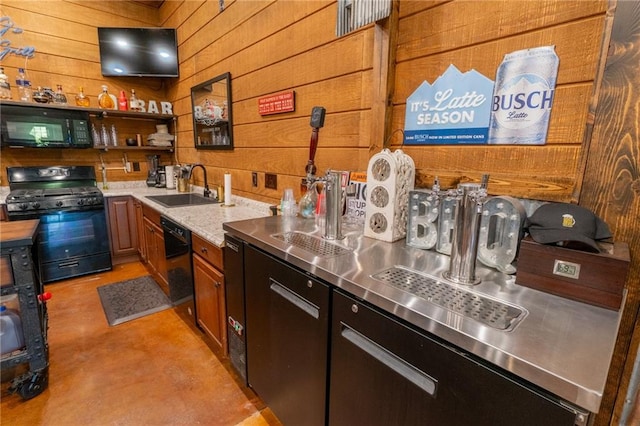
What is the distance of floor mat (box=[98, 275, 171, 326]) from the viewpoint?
95.3 inches

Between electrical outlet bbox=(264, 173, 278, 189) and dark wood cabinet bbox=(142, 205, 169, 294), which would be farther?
dark wood cabinet bbox=(142, 205, 169, 294)

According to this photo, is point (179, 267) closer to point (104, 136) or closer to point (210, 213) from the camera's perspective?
point (210, 213)

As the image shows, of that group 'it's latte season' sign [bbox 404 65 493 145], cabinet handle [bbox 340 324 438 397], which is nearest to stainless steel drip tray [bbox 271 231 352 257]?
cabinet handle [bbox 340 324 438 397]

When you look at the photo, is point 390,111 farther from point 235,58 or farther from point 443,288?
point 235,58

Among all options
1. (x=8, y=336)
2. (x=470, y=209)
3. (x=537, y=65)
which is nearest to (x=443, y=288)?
(x=470, y=209)

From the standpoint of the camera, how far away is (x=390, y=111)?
1.47m

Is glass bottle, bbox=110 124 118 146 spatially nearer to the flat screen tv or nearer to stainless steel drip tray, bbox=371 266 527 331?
the flat screen tv

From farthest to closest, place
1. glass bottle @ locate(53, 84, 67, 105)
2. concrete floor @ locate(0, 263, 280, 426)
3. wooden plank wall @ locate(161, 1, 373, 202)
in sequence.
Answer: glass bottle @ locate(53, 84, 67, 105) → wooden plank wall @ locate(161, 1, 373, 202) → concrete floor @ locate(0, 263, 280, 426)

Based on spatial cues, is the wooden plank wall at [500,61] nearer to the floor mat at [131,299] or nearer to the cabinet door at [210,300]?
the cabinet door at [210,300]

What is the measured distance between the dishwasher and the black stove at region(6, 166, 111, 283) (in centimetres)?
119

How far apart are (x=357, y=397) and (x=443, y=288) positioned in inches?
16.3

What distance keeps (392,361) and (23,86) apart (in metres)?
4.05

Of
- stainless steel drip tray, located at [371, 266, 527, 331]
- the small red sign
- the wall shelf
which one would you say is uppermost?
the small red sign

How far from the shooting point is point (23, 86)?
116 inches
